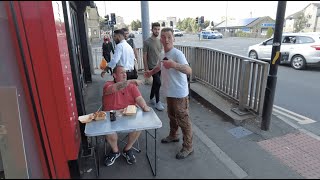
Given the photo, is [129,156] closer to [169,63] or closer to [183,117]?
[183,117]

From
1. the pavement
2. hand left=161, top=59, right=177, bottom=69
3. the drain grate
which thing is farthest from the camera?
the drain grate

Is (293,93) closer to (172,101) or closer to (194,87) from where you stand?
(194,87)

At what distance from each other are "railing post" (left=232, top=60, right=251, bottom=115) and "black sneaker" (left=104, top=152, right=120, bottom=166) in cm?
252

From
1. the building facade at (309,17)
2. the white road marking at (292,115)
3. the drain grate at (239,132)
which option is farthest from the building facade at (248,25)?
the drain grate at (239,132)

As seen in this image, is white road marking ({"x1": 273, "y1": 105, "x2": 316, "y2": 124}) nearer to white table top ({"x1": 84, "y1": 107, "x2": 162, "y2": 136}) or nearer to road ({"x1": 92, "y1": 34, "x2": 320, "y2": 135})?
road ({"x1": 92, "y1": 34, "x2": 320, "y2": 135})

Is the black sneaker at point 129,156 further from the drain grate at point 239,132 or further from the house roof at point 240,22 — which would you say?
the house roof at point 240,22

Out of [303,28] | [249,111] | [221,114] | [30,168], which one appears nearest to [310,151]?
[249,111]

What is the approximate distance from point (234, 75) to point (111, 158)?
308cm

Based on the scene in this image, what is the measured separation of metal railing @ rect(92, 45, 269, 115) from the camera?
4.39m

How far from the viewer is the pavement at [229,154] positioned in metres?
2.72

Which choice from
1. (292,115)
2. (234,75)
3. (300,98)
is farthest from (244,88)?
(300,98)

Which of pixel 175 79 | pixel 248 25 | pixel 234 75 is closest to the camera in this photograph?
pixel 175 79

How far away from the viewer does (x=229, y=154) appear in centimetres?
341

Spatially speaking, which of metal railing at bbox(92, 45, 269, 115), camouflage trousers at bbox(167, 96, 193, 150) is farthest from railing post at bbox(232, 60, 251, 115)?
camouflage trousers at bbox(167, 96, 193, 150)
